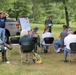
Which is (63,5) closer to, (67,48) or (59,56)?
(59,56)

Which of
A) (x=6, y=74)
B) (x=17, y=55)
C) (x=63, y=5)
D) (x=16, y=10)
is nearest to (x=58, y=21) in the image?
(x=16, y=10)

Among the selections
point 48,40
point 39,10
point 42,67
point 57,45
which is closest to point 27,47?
point 42,67

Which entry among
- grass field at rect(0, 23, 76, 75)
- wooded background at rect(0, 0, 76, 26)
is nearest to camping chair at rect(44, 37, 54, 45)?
grass field at rect(0, 23, 76, 75)

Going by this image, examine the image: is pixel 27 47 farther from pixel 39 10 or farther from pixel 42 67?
pixel 39 10

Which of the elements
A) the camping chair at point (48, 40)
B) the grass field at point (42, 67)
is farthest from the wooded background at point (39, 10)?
the grass field at point (42, 67)

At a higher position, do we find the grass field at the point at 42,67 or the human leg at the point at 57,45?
the human leg at the point at 57,45

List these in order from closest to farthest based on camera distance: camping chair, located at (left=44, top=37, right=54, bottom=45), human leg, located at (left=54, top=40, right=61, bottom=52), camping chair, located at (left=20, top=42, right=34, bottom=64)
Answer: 1. camping chair, located at (left=20, top=42, right=34, bottom=64)
2. camping chair, located at (left=44, top=37, right=54, bottom=45)
3. human leg, located at (left=54, top=40, right=61, bottom=52)

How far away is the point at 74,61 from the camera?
39.2ft

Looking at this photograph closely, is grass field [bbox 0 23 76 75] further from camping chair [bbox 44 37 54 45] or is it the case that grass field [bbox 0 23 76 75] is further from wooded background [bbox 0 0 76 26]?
wooded background [bbox 0 0 76 26]

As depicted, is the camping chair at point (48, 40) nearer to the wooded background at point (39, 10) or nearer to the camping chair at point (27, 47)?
the camping chair at point (27, 47)

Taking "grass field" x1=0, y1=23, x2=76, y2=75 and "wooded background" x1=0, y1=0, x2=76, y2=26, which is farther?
"wooded background" x1=0, y1=0, x2=76, y2=26

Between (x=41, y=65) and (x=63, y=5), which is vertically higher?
(x=63, y=5)

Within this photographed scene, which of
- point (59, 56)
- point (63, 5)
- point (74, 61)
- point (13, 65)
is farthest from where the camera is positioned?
point (63, 5)

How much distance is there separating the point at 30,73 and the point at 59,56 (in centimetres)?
373
